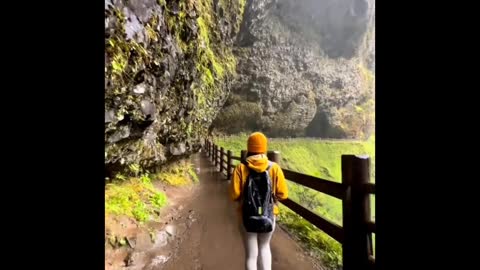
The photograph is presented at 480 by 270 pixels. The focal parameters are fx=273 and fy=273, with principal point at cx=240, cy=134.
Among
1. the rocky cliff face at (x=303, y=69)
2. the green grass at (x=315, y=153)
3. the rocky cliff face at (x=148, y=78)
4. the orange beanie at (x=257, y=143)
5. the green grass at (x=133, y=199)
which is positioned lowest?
the green grass at (x=315, y=153)

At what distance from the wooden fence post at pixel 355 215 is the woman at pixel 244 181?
697 millimetres

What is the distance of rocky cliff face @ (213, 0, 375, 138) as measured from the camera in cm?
2842

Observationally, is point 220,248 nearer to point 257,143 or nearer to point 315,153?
point 257,143

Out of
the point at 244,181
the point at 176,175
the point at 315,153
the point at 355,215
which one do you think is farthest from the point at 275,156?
the point at 315,153

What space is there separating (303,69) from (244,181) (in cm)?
3207

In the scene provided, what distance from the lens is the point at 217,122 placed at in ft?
91.1

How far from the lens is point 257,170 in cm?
251

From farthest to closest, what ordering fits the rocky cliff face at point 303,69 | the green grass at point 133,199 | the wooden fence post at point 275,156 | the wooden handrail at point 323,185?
the rocky cliff face at point 303,69
the wooden fence post at point 275,156
the green grass at point 133,199
the wooden handrail at point 323,185

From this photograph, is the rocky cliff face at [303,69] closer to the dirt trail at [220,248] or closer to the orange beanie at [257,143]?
the dirt trail at [220,248]

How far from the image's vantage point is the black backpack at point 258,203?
8.10ft

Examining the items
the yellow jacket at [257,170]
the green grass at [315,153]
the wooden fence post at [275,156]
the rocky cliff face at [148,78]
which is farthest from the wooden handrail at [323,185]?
the green grass at [315,153]
